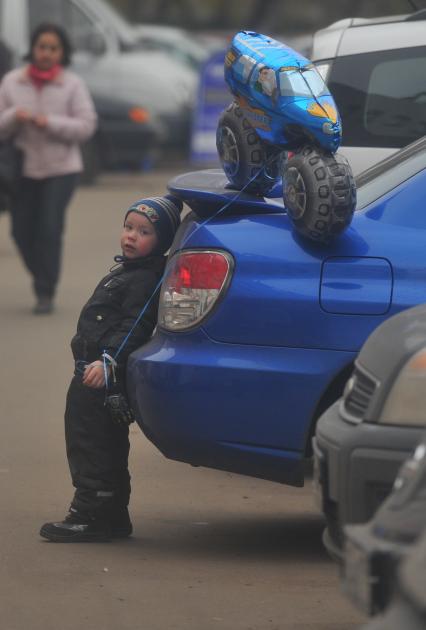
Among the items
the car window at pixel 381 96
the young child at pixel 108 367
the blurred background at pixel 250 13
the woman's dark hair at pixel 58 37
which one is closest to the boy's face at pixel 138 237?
the young child at pixel 108 367

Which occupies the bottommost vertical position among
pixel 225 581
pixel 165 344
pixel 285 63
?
pixel 225 581

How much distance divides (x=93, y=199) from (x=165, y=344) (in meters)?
13.5

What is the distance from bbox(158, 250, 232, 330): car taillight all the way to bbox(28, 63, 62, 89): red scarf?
589 centimetres

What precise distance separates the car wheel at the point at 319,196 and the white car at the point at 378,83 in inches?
89.5

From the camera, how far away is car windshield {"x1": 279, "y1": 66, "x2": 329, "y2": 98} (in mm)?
5305

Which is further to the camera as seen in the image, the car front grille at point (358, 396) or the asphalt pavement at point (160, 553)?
the asphalt pavement at point (160, 553)

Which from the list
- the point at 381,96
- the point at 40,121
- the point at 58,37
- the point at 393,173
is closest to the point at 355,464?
the point at 393,173

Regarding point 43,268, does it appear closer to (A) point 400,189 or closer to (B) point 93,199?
(A) point 400,189

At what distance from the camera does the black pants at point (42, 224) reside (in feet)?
36.3

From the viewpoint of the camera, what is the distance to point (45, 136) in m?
11.0

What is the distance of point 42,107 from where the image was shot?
10.9 metres

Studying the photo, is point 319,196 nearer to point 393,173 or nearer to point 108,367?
point 393,173

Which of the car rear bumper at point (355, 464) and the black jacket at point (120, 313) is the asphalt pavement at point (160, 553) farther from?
the black jacket at point (120, 313)

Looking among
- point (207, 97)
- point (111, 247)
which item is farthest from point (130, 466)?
point (207, 97)
